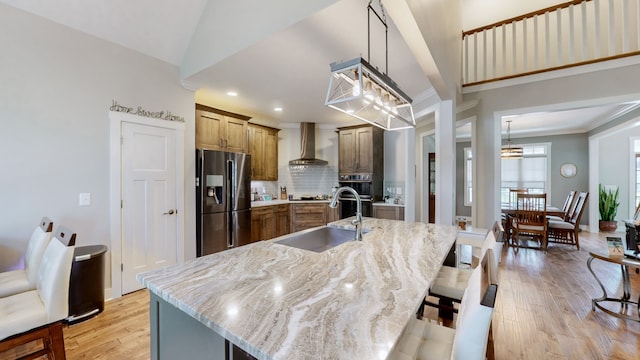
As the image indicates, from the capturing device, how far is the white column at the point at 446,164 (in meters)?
3.00

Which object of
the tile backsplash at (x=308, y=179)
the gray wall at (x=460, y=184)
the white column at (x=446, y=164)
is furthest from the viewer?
the gray wall at (x=460, y=184)

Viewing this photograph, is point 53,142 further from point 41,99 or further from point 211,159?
point 211,159

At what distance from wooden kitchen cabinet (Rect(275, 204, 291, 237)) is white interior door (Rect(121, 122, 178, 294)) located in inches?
75.7

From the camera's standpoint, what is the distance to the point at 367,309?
0.86 m

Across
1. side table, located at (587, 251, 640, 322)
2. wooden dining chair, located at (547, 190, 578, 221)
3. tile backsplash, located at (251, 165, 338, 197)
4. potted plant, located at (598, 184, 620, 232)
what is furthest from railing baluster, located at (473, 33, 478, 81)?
potted plant, located at (598, 184, 620, 232)

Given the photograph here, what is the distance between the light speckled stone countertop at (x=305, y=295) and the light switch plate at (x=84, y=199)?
6.76 feet

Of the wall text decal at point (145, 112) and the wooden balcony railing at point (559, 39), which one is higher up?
the wooden balcony railing at point (559, 39)

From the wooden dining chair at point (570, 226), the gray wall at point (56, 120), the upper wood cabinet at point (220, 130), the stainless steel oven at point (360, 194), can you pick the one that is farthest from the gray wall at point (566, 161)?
the gray wall at point (56, 120)

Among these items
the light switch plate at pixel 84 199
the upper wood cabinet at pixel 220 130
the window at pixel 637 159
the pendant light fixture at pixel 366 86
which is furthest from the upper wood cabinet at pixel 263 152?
the window at pixel 637 159

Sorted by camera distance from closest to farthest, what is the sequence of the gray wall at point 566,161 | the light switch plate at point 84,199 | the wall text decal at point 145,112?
1. the light switch plate at point 84,199
2. the wall text decal at point 145,112
3. the gray wall at point 566,161

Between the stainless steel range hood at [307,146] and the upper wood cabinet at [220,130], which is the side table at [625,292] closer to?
the stainless steel range hood at [307,146]

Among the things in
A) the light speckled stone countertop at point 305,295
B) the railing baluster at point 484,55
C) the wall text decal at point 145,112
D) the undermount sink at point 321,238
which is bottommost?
the undermount sink at point 321,238

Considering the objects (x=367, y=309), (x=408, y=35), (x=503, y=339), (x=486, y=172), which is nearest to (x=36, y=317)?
(x=367, y=309)

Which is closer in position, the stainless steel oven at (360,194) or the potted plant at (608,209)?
the stainless steel oven at (360,194)
